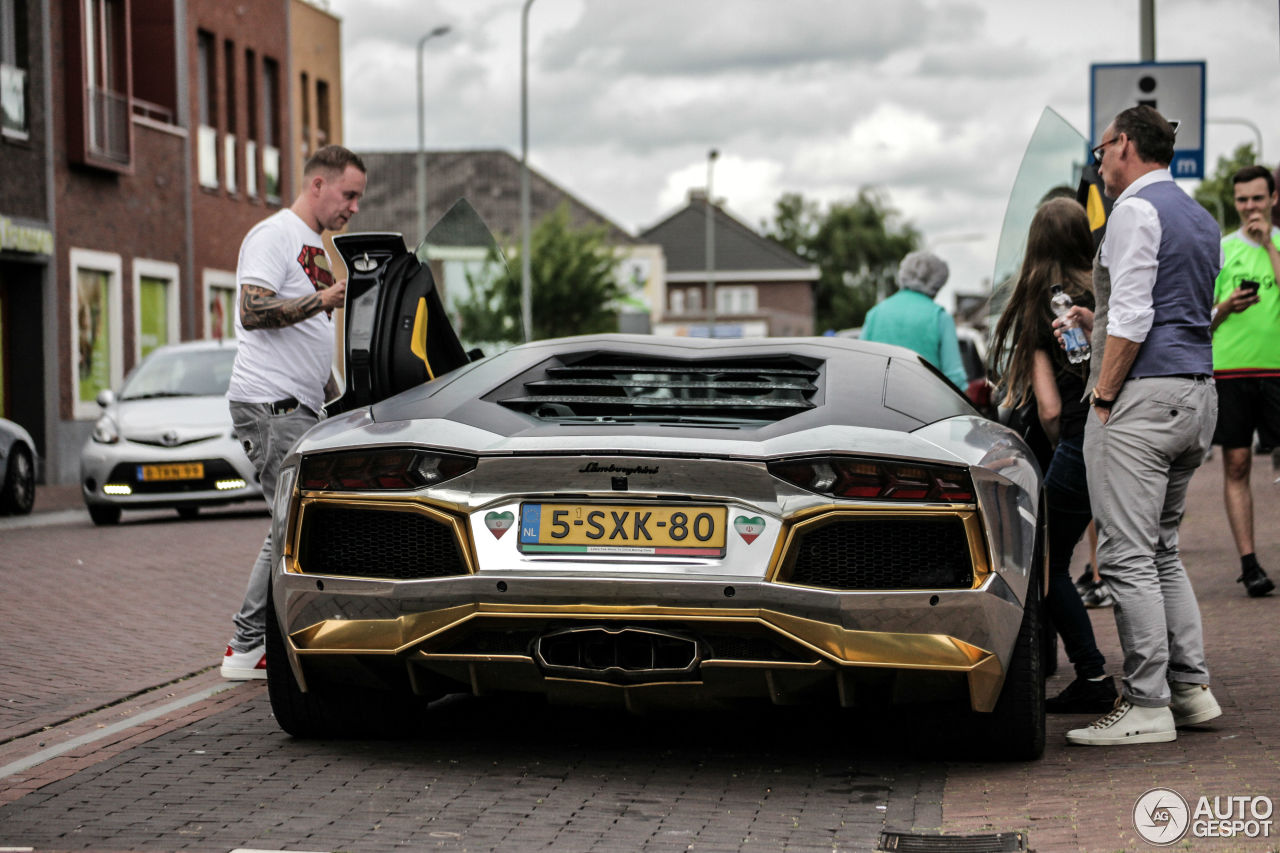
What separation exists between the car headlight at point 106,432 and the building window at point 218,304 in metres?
16.0

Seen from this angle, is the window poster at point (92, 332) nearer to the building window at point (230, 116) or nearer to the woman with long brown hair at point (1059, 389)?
the building window at point (230, 116)

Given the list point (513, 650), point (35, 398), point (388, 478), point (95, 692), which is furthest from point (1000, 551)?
point (35, 398)

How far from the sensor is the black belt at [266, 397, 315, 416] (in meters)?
7.08

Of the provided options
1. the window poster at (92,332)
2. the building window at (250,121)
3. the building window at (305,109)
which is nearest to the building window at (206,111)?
the building window at (250,121)

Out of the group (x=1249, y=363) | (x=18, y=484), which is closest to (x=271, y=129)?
(x=18, y=484)

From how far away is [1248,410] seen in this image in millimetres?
9297

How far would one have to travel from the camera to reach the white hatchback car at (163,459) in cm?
1581

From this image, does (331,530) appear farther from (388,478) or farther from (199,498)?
(199,498)

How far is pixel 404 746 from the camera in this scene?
18.3 feet

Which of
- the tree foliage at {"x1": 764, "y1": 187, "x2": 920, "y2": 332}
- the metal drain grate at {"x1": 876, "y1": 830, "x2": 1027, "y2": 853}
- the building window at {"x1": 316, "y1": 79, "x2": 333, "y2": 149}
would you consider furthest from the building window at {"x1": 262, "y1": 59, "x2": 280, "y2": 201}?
the tree foliage at {"x1": 764, "y1": 187, "x2": 920, "y2": 332}

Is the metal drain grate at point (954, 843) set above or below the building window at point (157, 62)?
below

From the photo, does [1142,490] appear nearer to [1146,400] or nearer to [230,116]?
[1146,400]

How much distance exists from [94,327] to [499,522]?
24335 millimetres
